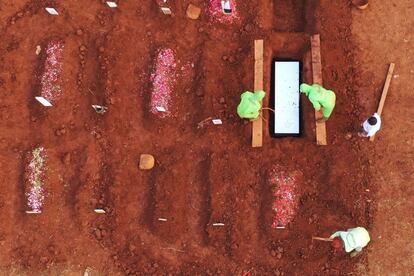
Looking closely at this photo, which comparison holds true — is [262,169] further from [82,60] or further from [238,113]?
[82,60]

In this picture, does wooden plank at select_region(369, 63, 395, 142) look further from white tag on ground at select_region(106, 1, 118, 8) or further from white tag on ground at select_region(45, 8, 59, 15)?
white tag on ground at select_region(45, 8, 59, 15)

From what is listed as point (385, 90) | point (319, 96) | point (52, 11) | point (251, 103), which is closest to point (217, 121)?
point (251, 103)

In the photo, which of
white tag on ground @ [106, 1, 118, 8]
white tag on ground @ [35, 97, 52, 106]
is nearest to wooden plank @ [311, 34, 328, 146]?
white tag on ground @ [106, 1, 118, 8]

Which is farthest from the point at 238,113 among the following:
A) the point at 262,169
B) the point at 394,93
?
the point at 394,93

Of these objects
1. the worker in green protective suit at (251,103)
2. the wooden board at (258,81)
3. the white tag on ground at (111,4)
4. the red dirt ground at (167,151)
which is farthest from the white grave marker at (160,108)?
the white tag on ground at (111,4)

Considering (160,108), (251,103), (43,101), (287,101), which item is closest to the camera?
(251,103)

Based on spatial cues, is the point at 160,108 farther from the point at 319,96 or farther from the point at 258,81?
the point at 319,96
